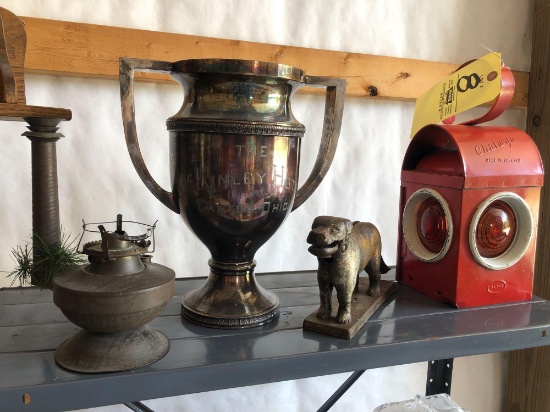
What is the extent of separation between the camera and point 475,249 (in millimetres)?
830

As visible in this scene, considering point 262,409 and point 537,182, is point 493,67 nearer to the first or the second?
point 537,182

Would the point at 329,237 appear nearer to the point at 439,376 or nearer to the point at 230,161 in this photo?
the point at 230,161

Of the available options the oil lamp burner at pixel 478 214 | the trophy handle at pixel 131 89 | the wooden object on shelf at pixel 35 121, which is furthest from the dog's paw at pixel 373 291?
the wooden object on shelf at pixel 35 121

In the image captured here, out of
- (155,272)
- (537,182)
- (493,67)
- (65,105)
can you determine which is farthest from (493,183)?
(65,105)

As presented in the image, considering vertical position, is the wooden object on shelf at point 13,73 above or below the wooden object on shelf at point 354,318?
above

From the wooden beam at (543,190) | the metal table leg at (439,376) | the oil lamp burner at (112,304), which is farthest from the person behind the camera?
the wooden beam at (543,190)

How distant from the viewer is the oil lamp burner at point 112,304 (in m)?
0.57

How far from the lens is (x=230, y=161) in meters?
0.68

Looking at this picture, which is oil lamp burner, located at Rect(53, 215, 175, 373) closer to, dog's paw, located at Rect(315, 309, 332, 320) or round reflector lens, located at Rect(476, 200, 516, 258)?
dog's paw, located at Rect(315, 309, 332, 320)

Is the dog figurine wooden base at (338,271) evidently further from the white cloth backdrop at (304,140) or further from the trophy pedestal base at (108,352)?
the white cloth backdrop at (304,140)

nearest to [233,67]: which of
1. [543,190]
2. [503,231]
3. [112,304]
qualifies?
[112,304]

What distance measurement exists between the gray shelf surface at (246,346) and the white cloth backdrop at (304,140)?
321mm

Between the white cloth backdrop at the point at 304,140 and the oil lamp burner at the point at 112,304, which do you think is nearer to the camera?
the oil lamp burner at the point at 112,304

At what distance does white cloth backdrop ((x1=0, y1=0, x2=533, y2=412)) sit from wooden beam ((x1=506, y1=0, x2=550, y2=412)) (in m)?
0.06
